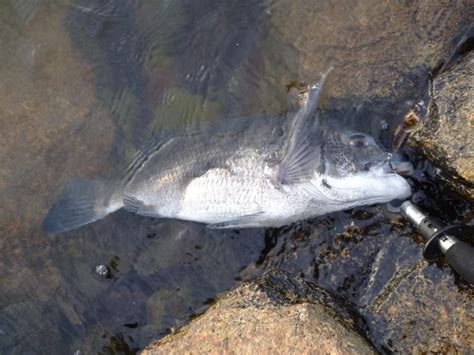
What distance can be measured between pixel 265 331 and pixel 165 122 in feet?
8.40

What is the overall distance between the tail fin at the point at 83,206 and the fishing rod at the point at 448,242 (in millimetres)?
2649

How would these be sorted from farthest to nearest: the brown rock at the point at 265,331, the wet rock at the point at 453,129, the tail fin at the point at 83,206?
the tail fin at the point at 83,206
the wet rock at the point at 453,129
the brown rock at the point at 265,331

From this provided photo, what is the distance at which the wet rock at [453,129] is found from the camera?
3.51 metres

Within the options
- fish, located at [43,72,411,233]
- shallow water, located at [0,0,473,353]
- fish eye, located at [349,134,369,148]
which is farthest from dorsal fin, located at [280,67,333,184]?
shallow water, located at [0,0,473,353]

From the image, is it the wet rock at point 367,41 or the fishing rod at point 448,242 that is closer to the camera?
the fishing rod at point 448,242

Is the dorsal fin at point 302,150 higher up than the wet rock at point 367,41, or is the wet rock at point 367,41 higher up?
the wet rock at point 367,41

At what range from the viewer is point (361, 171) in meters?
3.96

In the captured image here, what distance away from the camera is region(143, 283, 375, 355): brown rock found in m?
3.10

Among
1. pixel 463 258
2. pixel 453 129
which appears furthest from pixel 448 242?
pixel 453 129

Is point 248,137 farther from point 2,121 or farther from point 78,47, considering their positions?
point 2,121

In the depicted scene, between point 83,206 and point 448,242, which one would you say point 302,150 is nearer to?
point 448,242

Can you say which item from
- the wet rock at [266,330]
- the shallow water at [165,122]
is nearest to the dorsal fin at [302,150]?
the shallow water at [165,122]

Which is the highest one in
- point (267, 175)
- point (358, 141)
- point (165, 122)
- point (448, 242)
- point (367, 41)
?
point (367, 41)

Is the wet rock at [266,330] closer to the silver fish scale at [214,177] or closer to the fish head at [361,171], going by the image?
the silver fish scale at [214,177]
